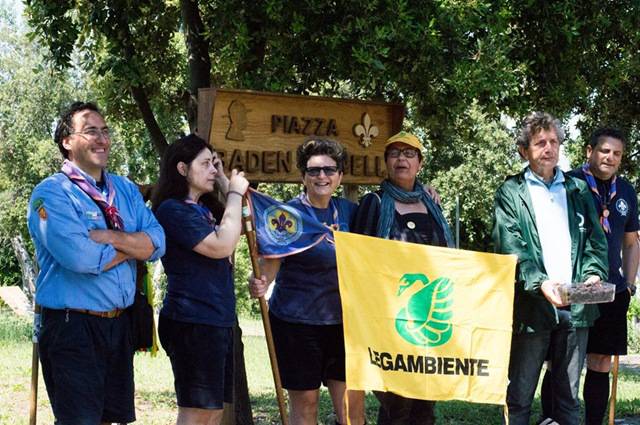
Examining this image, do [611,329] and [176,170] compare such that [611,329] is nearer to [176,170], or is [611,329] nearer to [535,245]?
[535,245]

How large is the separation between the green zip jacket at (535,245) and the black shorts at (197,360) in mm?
2009

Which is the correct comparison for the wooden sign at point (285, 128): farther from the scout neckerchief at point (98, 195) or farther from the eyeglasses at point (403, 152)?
the scout neckerchief at point (98, 195)

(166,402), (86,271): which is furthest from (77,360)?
(166,402)

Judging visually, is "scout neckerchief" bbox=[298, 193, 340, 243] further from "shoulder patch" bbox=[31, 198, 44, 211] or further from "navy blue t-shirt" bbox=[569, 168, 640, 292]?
"navy blue t-shirt" bbox=[569, 168, 640, 292]

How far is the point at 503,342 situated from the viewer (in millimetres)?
5605

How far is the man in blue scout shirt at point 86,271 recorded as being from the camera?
4.48 m

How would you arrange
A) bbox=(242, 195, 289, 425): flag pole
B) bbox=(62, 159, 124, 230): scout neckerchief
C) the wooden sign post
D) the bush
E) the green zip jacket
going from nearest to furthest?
bbox=(62, 159, 124, 230): scout neckerchief → bbox=(242, 195, 289, 425): flag pole → the green zip jacket → the wooden sign post → the bush

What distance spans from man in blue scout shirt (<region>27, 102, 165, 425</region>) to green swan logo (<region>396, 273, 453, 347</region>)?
1631 mm

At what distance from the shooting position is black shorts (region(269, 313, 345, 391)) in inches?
211

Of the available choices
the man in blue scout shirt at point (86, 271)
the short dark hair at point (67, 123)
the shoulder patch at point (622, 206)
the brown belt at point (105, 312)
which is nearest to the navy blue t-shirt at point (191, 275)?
the man in blue scout shirt at point (86, 271)

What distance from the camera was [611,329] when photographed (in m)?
6.51

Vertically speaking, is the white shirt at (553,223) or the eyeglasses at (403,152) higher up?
the eyeglasses at (403,152)

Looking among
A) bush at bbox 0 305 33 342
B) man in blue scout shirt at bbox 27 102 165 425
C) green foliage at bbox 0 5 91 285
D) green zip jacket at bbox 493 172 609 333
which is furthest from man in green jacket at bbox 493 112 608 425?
green foliage at bbox 0 5 91 285

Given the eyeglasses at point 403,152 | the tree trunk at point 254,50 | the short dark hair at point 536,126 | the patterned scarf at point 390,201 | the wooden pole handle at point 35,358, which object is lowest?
the wooden pole handle at point 35,358
